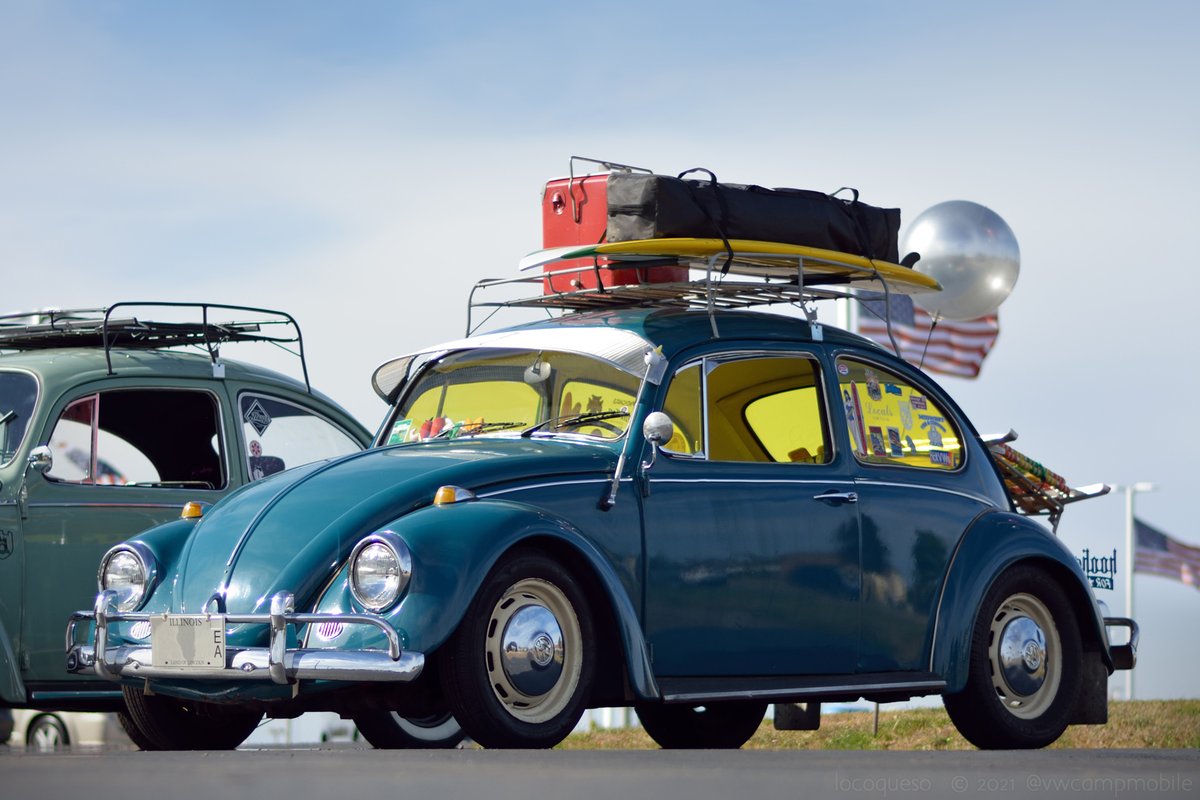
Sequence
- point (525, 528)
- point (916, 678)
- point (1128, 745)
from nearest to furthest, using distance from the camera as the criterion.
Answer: point (525, 528)
point (916, 678)
point (1128, 745)

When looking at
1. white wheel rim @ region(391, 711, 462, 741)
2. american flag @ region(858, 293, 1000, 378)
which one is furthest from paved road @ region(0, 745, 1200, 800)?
american flag @ region(858, 293, 1000, 378)

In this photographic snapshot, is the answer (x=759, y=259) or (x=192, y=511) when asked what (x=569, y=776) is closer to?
(x=192, y=511)

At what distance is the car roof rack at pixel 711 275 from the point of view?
26.7 feet

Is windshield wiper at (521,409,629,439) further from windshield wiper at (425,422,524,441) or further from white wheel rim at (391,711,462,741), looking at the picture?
white wheel rim at (391,711,462,741)

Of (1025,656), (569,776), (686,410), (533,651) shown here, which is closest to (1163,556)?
(1025,656)

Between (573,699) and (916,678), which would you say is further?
(916,678)

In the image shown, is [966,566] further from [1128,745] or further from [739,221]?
[1128,745]

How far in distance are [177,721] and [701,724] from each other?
118 inches

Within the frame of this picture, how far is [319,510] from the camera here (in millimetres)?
7121

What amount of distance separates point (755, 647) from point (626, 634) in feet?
2.98

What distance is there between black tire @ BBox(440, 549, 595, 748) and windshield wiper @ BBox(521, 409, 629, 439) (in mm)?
1105

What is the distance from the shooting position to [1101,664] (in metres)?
8.93

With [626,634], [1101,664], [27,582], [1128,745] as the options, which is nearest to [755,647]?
[626,634]

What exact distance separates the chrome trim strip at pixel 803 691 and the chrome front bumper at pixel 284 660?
4.36ft
